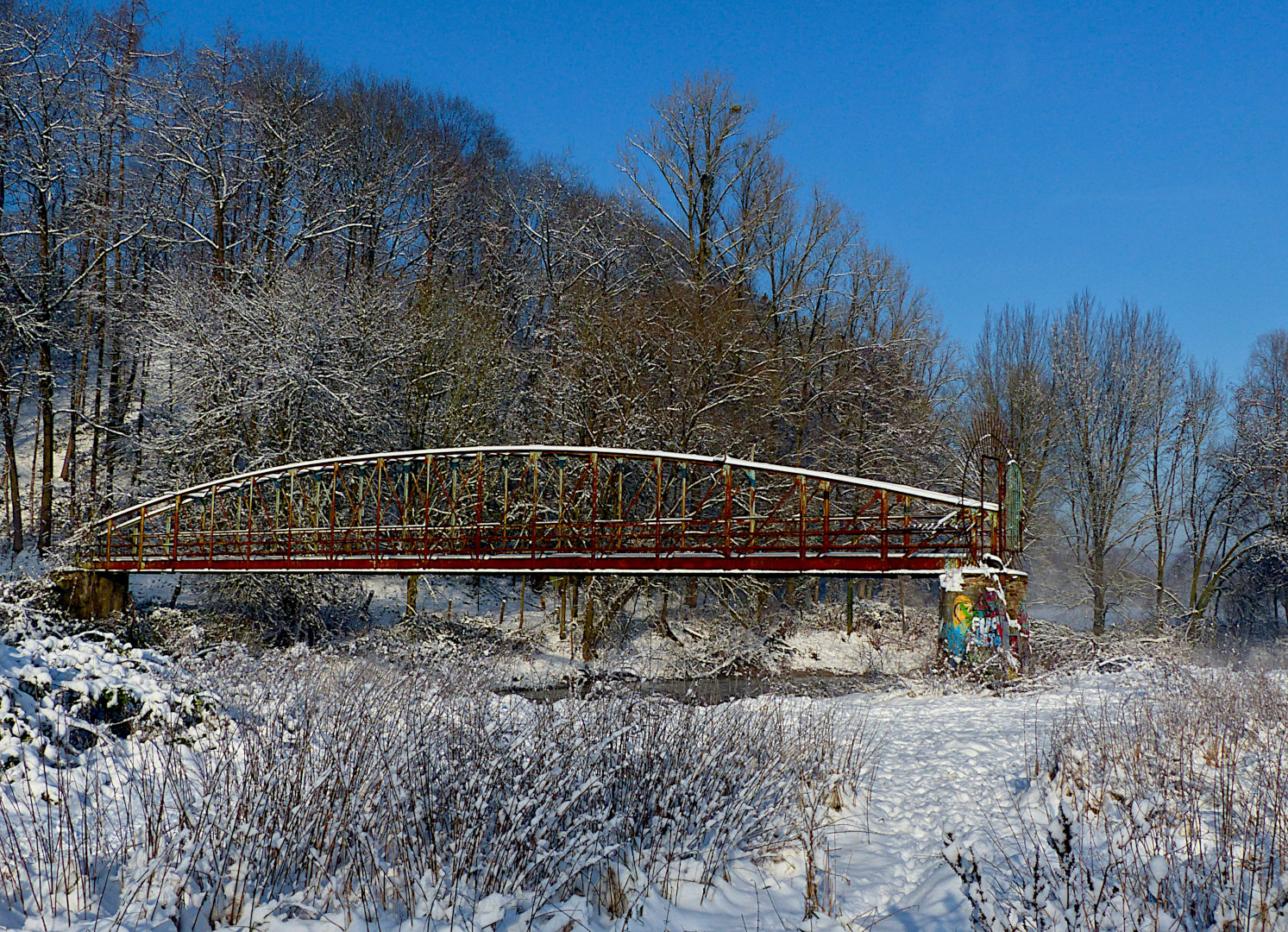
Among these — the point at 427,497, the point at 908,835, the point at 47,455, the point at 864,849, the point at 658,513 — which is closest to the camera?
the point at 864,849

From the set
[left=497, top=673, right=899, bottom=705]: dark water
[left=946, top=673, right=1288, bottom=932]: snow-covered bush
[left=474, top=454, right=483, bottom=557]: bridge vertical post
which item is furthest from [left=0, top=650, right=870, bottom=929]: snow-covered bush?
[left=474, top=454, right=483, bottom=557]: bridge vertical post

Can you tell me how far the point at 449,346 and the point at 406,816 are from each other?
21.6 meters

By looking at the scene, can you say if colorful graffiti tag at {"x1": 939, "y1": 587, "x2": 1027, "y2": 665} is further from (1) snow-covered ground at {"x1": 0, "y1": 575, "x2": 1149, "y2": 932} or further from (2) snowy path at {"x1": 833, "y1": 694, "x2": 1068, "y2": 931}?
(1) snow-covered ground at {"x1": 0, "y1": 575, "x2": 1149, "y2": 932}

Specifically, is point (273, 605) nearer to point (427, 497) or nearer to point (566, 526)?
point (427, 497)

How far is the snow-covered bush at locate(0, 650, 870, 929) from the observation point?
4.15 meters

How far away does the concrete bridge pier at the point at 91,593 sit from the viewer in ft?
62.5

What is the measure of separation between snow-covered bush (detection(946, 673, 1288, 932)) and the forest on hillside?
1588 centimetres

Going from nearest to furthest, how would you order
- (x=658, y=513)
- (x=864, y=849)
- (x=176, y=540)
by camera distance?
(x=864, y=849)
(x=658, y=513)
(x=176, y=540)

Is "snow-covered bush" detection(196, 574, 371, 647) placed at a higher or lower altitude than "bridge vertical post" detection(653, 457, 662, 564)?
lower

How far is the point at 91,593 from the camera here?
19.3 metres

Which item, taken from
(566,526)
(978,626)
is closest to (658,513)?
(566,526)

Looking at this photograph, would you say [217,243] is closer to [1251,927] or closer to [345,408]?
[345,408]

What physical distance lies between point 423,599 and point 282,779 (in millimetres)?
21352

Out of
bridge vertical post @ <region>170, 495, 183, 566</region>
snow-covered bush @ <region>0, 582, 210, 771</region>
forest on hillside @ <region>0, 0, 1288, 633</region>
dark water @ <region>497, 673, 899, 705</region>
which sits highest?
forest on hillside @ <region>0, 0, 1288, 633</region>
